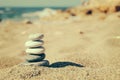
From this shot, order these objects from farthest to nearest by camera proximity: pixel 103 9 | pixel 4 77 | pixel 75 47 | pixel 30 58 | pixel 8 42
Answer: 1. pixel 103 9
2. pixel 8 42
3. pixel 75 47
4. pixel 30 58
5. pixel 4 77

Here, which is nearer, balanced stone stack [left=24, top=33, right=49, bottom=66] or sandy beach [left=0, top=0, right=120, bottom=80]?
A: sandy beach [left=0, top=0, right=120, bottom=80]

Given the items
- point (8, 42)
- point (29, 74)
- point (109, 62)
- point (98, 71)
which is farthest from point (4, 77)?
point (8, 42)

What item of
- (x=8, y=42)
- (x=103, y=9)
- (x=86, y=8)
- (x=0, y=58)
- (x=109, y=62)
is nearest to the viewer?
(x=109, y=62)

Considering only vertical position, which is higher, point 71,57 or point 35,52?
point 35,52

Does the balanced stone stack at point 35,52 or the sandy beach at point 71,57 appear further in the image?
the balanced stone stack at point 35,52

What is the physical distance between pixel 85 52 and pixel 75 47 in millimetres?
1408

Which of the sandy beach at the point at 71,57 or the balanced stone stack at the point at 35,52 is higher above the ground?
the balanced stone stack at the point at 35,52

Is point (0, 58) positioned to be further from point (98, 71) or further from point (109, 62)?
point (98, 71)

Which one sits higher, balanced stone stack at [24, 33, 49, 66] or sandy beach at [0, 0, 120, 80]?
balanced stone stack at [24, 33, 49, 66]

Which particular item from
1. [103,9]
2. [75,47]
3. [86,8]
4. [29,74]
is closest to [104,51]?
[75,47]

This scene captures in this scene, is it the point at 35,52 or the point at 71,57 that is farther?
the point at 71,57

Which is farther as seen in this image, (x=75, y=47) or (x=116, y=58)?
(x=75, y=47)

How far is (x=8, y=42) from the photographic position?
16781 mm

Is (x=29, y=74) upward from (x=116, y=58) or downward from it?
upward
